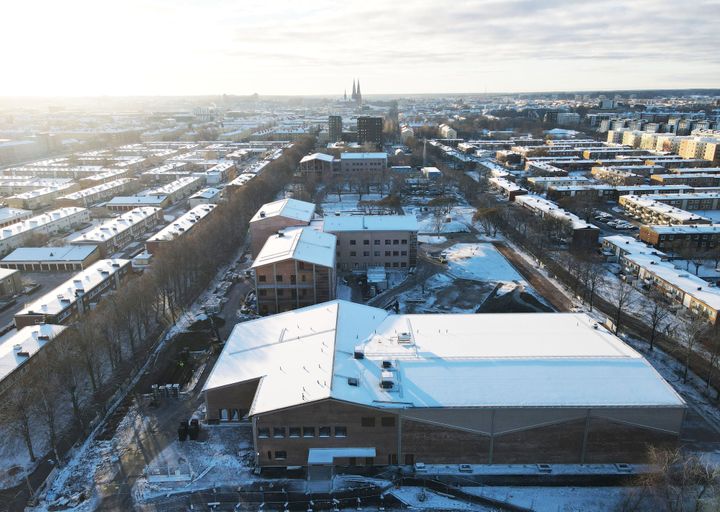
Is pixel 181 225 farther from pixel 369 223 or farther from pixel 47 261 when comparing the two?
pixel 369 223

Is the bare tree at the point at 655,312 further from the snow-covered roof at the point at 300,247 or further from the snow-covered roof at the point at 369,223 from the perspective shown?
the snow-covered roof at the point at 300,247

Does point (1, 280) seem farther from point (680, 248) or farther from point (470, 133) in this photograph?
point (470, 133)

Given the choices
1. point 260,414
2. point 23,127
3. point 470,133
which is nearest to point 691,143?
point 470,133

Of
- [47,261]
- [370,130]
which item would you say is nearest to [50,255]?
[47,261]

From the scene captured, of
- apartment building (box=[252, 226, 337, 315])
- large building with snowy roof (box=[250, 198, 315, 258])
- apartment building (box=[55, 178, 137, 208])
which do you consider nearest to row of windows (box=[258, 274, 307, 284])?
apartment building (box=[252, 226, 337, 315])

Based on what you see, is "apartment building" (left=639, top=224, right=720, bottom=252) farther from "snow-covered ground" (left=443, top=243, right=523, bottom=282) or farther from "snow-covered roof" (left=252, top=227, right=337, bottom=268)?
"snow-covered roof" (left=252, top=227, right=337, bottom=268)
